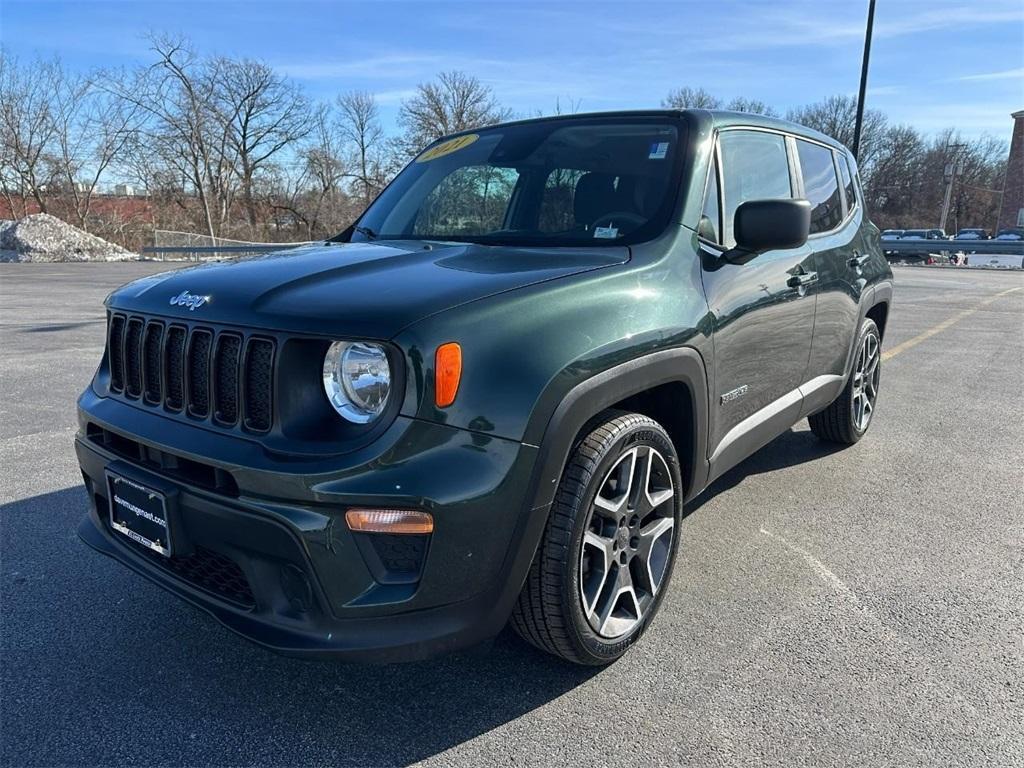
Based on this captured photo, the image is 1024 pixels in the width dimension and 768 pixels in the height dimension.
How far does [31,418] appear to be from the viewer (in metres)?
5.41

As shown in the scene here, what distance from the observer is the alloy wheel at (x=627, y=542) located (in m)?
2.41

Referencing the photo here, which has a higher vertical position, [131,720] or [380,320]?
[380,320]

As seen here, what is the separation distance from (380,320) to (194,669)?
1.42m

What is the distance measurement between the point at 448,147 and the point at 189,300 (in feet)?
6.60

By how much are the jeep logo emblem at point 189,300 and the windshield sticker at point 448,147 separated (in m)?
1.87

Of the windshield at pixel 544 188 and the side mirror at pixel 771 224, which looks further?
the windshield at pixel 544 188

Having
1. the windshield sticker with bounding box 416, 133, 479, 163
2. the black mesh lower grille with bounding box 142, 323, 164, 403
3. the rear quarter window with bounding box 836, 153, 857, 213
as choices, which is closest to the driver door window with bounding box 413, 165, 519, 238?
the windshield sticker with bounding box 416, 133, 479, 163

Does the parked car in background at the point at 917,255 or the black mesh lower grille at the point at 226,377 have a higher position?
the black mesh lower grille at the point at 226,377

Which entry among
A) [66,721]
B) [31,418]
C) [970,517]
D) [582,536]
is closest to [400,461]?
[582,536]

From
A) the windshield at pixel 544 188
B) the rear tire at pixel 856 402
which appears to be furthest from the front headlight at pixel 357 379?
the rear tire at pixel 856 402

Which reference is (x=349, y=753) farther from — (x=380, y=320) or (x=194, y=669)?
(x=380, y=320)

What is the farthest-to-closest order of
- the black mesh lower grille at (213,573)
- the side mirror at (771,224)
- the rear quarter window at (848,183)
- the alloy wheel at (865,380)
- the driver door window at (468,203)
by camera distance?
the alloy wheel at (865,380)
the rear quarter window at (848,183)
the driver door window at (468,203)
the side mirror at (771,224)
the black mesh lower grille at (213,573)

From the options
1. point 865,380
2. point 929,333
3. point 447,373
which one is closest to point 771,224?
Answer: point 447,373

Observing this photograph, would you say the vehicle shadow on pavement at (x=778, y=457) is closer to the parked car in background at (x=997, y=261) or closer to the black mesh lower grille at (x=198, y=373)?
the black mesh lower grille at (x=198, y=373)
